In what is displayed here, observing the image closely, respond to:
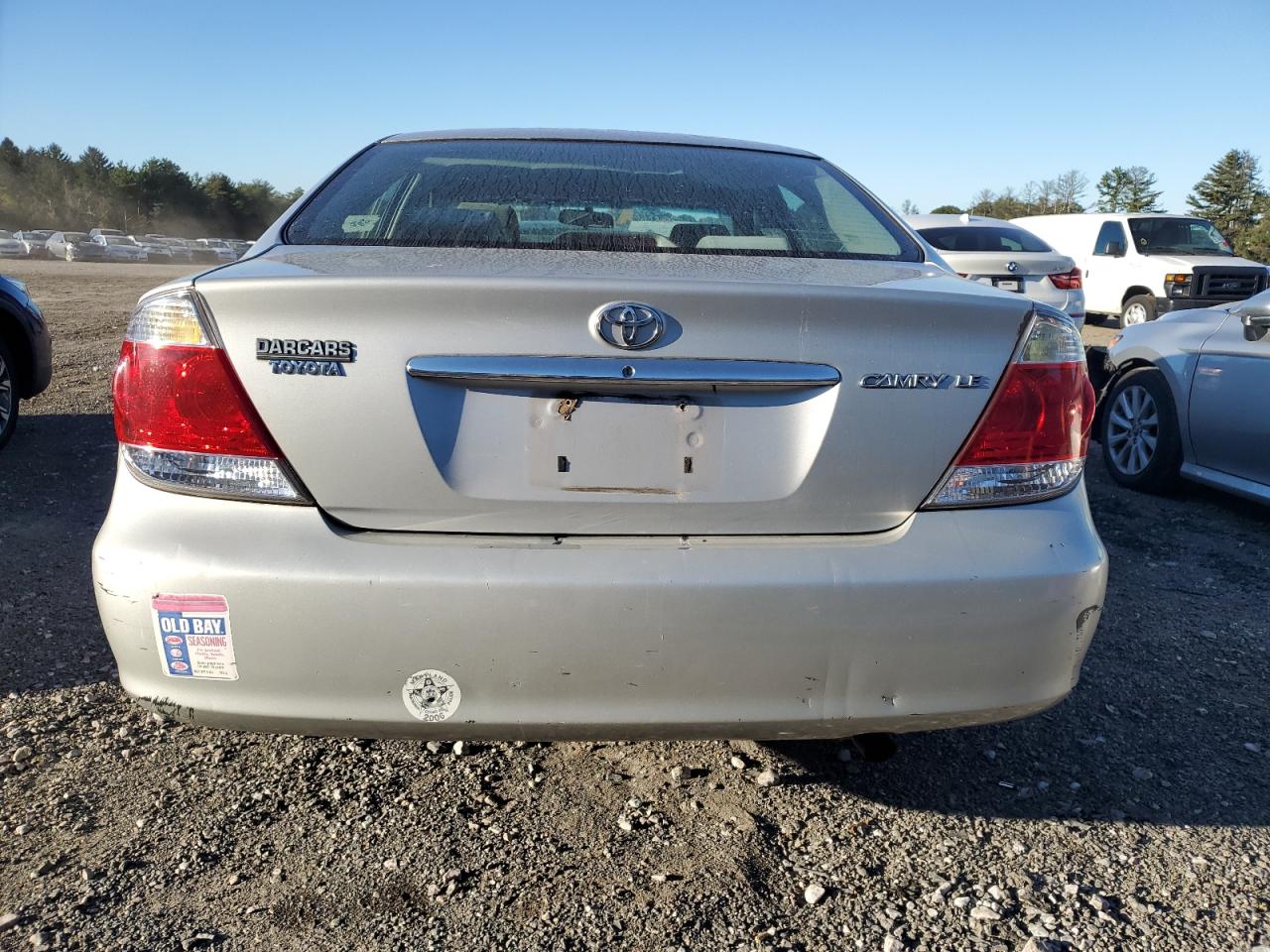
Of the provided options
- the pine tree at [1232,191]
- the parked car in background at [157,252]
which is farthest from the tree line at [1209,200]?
the parked car in background at [157,252]

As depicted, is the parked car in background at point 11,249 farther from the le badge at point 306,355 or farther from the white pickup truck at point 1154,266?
the le badge at point 306,355

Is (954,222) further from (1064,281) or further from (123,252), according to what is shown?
(123,252)

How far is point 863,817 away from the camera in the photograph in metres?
2.35

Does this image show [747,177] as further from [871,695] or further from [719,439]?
[871,695]

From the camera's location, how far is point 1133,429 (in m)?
5.78

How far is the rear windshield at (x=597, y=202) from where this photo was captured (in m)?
2.30

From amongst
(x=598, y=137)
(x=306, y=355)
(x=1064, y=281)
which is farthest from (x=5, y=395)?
(x=1064, y=281)

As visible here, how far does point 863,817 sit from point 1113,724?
0.96 meters

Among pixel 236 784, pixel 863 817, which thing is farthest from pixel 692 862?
pixel 236 784

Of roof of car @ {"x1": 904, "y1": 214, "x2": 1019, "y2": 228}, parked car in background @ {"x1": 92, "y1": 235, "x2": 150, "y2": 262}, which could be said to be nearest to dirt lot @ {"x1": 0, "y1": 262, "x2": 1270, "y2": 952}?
roof of car @ {"x1": 904, "y1": 214, "x2": 1019, "y2": 228}

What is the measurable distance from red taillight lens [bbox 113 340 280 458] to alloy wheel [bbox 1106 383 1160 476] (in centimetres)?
516

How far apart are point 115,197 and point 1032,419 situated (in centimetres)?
7962

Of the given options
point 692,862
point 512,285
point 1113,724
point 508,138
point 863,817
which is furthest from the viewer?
point 508,138

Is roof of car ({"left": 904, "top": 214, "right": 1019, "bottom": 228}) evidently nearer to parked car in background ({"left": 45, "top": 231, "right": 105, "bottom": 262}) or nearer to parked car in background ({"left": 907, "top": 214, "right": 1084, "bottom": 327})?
parked car in background ({"left": 907, "top": 214, "right": 1084, "bottom": 327})
